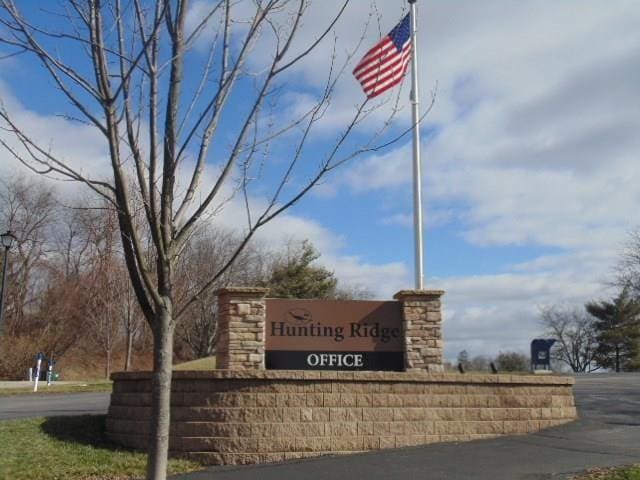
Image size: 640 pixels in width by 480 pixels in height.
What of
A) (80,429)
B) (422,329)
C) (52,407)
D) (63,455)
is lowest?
(63,455)

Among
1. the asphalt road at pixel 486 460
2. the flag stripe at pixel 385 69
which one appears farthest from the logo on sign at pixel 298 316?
the flag stripe at pixel 385 69

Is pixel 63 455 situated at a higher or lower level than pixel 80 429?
lower

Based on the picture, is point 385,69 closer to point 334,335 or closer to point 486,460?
point 334,335

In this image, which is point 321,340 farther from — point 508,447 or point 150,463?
point 150,463

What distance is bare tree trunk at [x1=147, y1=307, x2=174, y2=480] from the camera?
495cm

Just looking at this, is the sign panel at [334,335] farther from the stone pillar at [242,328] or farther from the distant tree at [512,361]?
the distant tree at [512,361]

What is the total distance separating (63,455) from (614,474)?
742 cm

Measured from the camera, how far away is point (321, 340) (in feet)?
44.7

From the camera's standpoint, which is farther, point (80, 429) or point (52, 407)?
point (52, 407)

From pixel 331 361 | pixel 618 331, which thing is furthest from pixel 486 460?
pixel 618 331

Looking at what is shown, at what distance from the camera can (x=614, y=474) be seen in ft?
28.5

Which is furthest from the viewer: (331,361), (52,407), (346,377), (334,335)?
(52,407)

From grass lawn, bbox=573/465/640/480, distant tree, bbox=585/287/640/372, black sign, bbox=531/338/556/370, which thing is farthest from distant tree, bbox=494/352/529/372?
grass lawn, bbox=573/465/640/480

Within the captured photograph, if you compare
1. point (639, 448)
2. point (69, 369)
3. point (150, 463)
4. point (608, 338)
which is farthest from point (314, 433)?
point (608, 338)
